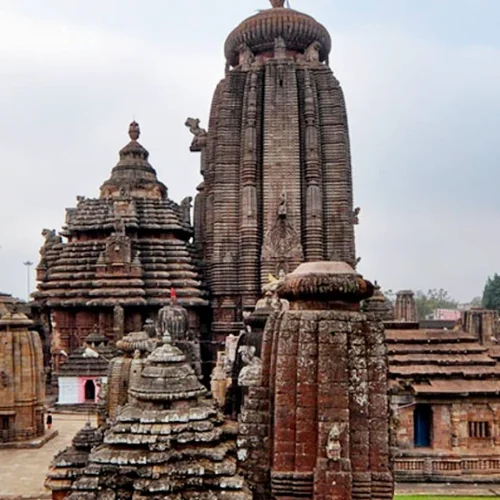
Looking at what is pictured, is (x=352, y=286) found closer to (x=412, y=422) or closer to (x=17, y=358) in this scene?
(x=412, y=422)

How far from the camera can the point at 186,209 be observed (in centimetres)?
3425

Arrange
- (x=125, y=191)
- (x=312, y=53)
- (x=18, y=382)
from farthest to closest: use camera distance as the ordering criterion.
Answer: (x=125, y=191)
(x=312, y=53)
(x=18, y=382)

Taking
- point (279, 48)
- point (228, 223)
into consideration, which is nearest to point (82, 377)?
point (228, 223)

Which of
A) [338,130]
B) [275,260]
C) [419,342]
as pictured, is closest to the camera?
[419,342]

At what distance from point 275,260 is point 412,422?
1320 centimetres

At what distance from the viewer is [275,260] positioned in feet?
94.0

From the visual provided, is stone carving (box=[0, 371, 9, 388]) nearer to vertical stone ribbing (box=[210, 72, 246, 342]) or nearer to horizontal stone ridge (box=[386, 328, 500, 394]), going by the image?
vertical stone ribbing (box=[210, 72, 246, 342])

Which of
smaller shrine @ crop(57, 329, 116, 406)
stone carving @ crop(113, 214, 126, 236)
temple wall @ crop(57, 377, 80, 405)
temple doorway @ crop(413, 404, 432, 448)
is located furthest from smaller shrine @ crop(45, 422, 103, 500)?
stone carving @ crop(113, 214, 126, 236)

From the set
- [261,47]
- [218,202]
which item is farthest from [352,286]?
[261,47]

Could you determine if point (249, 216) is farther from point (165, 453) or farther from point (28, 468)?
point (165, 453)

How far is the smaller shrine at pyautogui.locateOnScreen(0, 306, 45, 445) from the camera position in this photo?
19.6 m

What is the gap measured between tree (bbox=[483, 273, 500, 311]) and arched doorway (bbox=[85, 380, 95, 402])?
54677 millimetres

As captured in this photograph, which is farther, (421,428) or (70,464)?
(421,428)

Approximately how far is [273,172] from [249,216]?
2.72 metres
